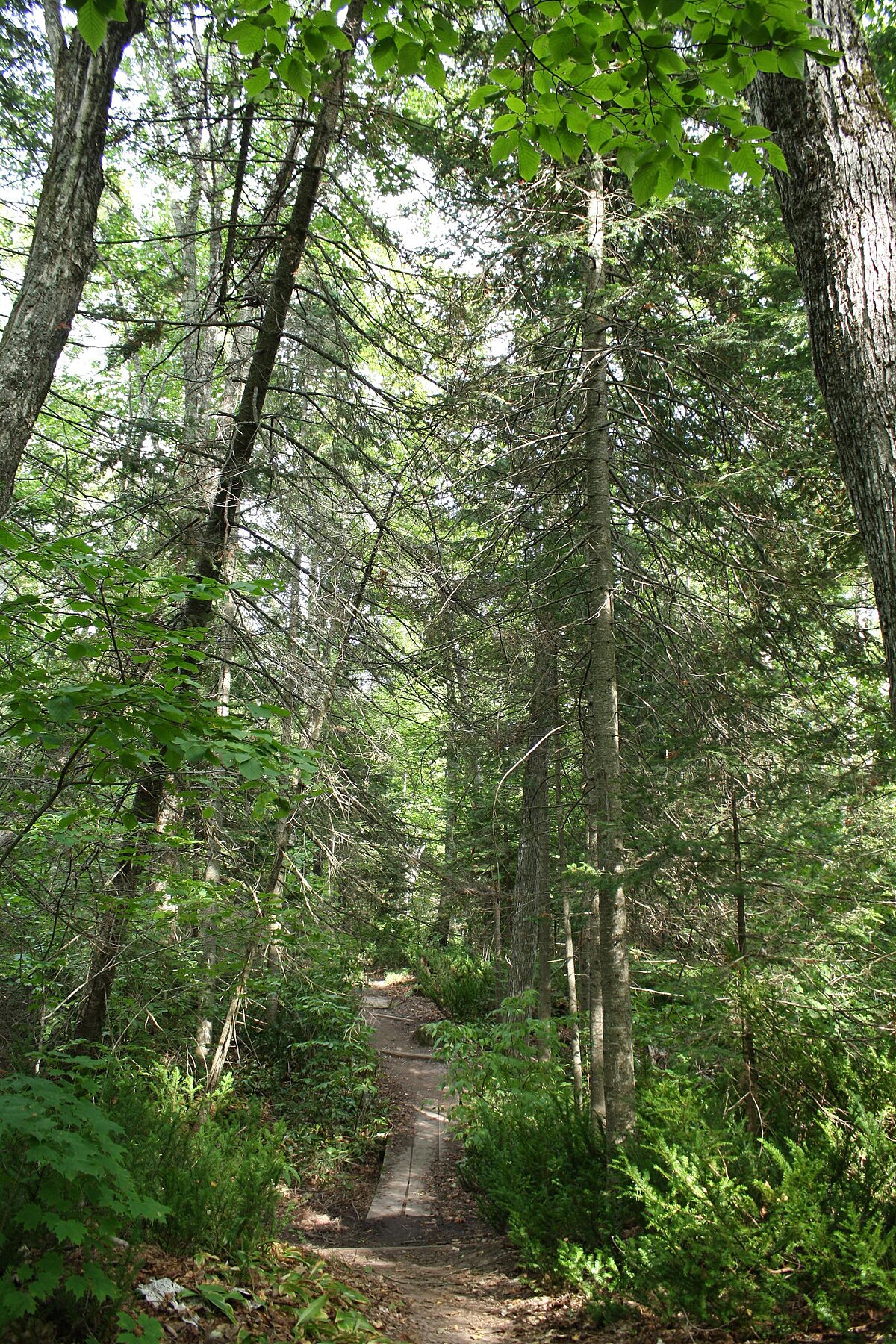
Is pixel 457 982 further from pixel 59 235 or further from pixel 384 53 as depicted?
pixel 384 53

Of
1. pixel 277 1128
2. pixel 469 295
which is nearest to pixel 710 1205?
pixel 277 1128

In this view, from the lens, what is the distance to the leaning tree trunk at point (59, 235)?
14.8ft

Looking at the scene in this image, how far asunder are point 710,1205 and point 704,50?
16.9ft

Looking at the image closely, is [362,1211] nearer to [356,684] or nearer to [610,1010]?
[610,1010]

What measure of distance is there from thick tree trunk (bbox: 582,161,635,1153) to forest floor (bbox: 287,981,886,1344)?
43.6 inches

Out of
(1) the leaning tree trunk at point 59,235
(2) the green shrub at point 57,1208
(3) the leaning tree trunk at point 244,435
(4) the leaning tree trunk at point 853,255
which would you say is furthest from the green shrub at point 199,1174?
(4) the leaning tree trunk at point 853,255

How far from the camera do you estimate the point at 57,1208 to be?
9.13 ft

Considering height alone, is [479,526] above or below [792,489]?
below

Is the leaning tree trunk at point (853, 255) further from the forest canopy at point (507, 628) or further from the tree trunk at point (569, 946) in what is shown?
the tree trunk at point (569, 946)

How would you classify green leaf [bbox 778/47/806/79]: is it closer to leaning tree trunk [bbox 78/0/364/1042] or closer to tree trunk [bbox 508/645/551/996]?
leaning tree trunk [bbox 78/0/364/1042]

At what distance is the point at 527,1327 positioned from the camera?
4648 millimetres

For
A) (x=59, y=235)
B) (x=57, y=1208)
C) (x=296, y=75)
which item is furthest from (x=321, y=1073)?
(x=296, y=75)

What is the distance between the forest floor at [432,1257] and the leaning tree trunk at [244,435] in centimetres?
248

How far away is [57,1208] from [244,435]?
15.9 feet
